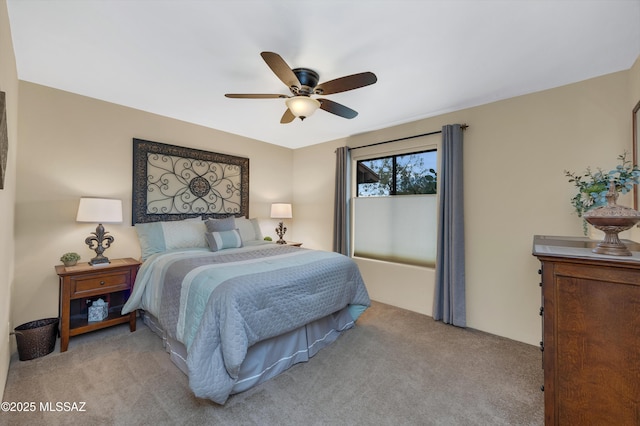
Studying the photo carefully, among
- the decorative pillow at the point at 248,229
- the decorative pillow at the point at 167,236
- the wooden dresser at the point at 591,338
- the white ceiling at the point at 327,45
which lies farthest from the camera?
the decorative pillow at the point at 248,229

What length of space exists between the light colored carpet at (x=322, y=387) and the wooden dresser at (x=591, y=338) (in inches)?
27.5

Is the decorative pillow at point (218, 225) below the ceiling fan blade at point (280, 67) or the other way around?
below

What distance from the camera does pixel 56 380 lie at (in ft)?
6.48

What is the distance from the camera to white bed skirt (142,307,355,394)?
198 centimetres

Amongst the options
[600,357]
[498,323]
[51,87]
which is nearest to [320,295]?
[600,357]

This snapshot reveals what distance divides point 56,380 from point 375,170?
4045 mm

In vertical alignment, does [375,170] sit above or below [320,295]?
above

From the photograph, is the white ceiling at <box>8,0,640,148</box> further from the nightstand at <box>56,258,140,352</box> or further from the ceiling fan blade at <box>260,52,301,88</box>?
the nightstand at <box>56,258,140,352</box>

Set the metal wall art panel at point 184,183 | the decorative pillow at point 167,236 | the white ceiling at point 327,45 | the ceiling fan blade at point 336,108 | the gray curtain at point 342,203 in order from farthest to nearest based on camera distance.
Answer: the gray curtain at point 342,203 < the metal wall art panel at point 184,183 < the decorative pillow at point 167,236 < the ceiling fan blade at point 336,108 < the white ceiling at point 327,45

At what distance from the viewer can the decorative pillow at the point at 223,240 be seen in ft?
10.2

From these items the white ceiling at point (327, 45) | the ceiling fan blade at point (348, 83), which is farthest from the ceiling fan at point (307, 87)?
the white ceiling at point (327, 45)

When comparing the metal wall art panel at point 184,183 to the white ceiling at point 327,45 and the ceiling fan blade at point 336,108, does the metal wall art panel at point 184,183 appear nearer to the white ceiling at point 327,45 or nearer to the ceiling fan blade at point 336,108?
the white ceiling at point 327,45

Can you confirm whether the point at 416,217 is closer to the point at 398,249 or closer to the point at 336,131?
the point at 398,249

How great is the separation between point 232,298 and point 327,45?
1.94 meters
